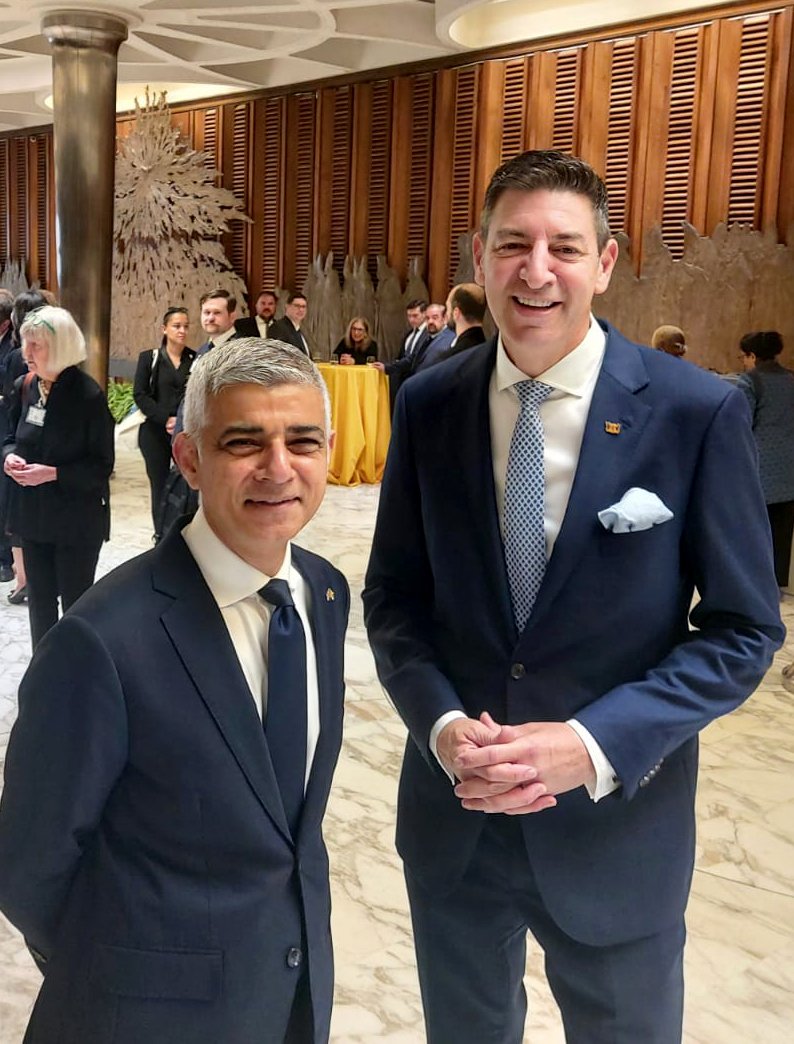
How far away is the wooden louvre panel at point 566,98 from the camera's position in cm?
943

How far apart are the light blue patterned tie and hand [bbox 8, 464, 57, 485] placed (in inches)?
115

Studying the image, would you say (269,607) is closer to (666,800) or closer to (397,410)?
(397,410)

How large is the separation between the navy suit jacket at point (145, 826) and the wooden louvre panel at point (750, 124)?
26.4 feet

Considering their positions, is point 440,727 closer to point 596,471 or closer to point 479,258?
point 596,471

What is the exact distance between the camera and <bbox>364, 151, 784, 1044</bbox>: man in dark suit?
1.41 metres

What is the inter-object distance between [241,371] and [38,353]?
9.72ft

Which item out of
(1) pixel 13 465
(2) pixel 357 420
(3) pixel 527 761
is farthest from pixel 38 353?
(2) pixel 357 420

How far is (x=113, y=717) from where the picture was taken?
48.8 inches

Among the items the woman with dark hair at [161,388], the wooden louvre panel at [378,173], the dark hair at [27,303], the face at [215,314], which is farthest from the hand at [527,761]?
the wooden louvre panel at [378,173]

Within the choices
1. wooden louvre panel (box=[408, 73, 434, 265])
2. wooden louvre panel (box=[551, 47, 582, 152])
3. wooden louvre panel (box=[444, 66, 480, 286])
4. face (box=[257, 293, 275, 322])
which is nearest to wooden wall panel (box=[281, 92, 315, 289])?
face (box=[257, 293, 275, 322])

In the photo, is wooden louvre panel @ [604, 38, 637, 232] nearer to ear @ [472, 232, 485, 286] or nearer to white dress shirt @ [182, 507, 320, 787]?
ear @ [472, 232, 485, 286]

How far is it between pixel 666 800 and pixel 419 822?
1.20 ft

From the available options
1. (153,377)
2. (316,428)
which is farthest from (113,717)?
(153,377)

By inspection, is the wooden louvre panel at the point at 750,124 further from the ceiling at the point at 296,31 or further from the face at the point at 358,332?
the face at the point at 358,332
